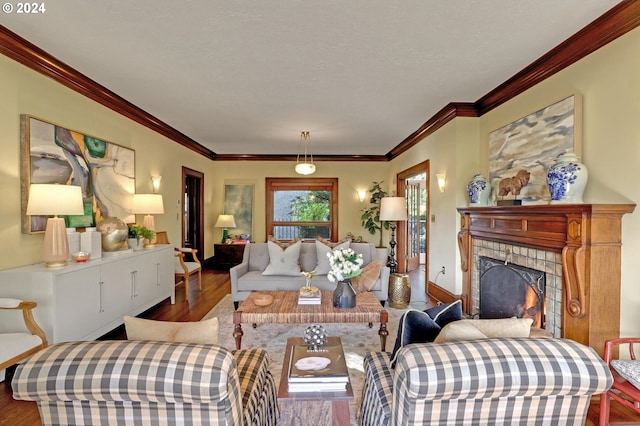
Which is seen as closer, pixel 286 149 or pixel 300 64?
pixel 300 64

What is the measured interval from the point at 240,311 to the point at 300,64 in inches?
90.8

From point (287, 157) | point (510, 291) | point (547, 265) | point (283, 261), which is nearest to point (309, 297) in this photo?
point (283, 261)

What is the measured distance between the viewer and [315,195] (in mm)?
8078

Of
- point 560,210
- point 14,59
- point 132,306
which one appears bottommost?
point 132,306

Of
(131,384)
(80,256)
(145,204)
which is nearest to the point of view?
(131,384)

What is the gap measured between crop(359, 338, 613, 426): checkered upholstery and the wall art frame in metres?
3.33

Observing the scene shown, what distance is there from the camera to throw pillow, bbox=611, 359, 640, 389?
1707 millimetres

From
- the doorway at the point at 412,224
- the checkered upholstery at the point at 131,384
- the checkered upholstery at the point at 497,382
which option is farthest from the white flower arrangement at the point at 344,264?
the doorway at the point at 412,224

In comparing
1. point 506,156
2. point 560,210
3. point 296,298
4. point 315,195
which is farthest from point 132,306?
point 315,195

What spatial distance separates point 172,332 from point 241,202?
6.64 meters

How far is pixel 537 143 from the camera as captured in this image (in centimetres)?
303

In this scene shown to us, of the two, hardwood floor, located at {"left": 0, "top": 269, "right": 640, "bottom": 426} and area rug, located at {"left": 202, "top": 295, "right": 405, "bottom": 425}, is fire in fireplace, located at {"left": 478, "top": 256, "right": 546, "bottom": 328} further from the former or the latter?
area rug, located at {"left": 202, "top": 295, "right": 405, "bottom": 425}

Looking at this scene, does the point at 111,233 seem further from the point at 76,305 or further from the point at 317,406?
the point at 317,406

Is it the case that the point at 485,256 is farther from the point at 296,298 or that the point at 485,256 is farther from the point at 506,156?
the point at 296,298
